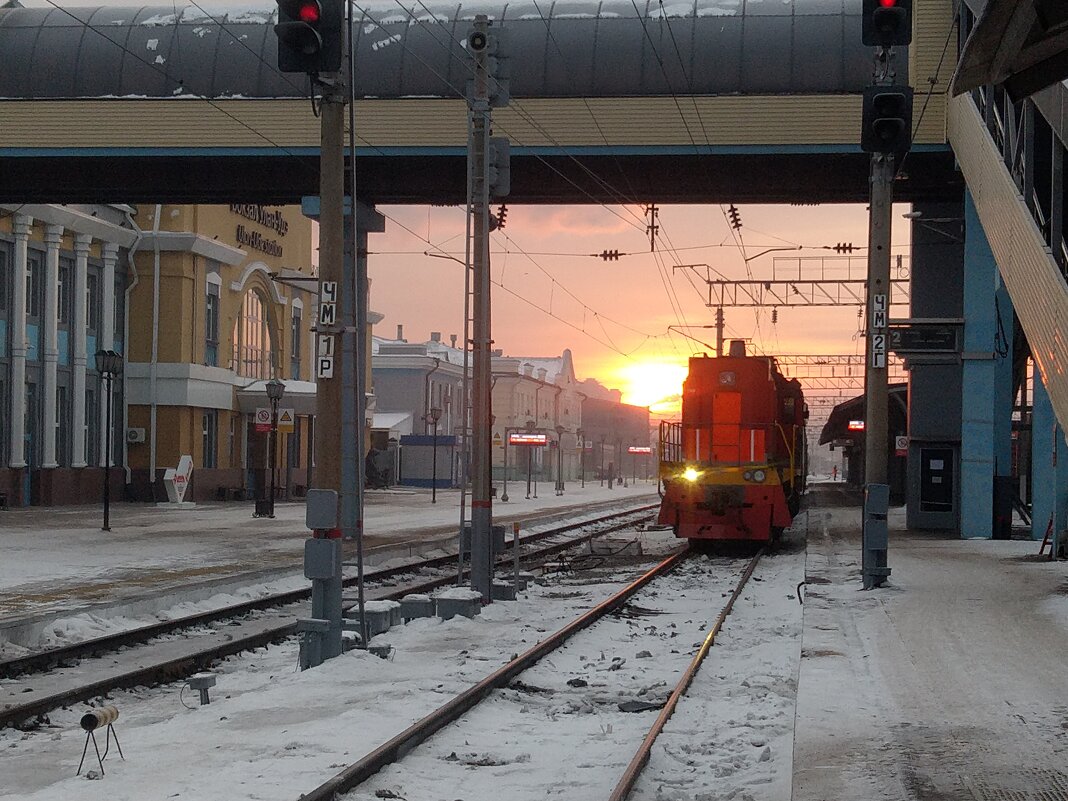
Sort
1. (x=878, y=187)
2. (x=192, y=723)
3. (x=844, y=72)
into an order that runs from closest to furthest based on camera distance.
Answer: (x=192, y=723)
(x=878, y=187)
(x=844, y=72)

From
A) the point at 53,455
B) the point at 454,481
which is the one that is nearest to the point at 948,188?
the point at 53,455

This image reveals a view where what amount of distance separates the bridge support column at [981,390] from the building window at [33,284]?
83.0 feet

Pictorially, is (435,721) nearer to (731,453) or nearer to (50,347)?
(731,453)

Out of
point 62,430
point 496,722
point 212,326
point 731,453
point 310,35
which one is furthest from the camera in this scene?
point 212,326

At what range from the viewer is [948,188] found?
29141 mm

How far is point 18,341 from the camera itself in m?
37.4

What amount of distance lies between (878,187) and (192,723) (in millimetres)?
11075

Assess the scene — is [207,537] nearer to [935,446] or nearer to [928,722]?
[935,446]

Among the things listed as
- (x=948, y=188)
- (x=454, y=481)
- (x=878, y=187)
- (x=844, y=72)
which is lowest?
(x=454, y=481)

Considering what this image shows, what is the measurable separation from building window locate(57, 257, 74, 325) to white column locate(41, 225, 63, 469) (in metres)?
1.12

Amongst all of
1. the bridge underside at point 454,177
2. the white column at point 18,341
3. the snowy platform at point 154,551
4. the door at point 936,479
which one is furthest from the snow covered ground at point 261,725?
the white column at point 18,341

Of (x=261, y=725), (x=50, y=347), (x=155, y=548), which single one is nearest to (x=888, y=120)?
(x=261, y=725)

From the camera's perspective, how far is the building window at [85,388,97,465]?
1642 inches

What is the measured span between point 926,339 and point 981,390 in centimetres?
153
